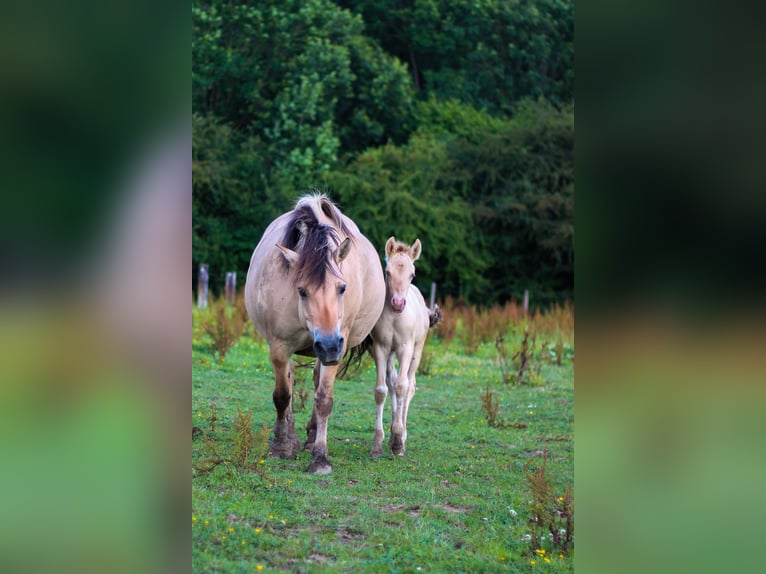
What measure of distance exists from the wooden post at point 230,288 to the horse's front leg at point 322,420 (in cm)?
1106

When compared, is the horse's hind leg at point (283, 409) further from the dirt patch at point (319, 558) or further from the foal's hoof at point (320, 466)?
the dirt patch at point (319, 558)

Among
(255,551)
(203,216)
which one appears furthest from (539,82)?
(255,551)

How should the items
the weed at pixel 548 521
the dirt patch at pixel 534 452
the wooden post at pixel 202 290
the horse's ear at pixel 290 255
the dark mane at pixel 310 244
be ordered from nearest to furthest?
the weed at pixel 548 521, the dark mane at pixel 310 244, the horse's ear at pixel 290 255, the dirt patch at pixel 534 452, the wooden post at pixel 202 290

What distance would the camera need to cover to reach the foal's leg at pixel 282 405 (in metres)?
6.16

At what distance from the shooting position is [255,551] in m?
3.84

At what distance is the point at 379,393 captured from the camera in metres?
6.95

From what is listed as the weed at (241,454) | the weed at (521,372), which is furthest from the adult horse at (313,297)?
the weed at (521,372)

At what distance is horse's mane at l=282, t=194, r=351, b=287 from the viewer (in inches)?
217

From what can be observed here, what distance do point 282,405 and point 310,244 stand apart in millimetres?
1385

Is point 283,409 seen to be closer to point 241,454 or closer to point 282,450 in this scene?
point 282,450

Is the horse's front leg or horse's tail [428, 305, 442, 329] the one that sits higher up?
horse's tail [428, 305, 442, 329]

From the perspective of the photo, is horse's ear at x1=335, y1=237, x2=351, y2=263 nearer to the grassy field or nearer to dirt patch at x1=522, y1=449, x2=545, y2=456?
the grassy field

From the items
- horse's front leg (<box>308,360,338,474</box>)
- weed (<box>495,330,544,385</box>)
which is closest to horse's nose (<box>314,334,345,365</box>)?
horse's front leg (<box>308,360,338,474</box>)

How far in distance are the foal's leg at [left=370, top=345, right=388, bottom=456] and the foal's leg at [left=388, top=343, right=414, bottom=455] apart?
0.36ft
